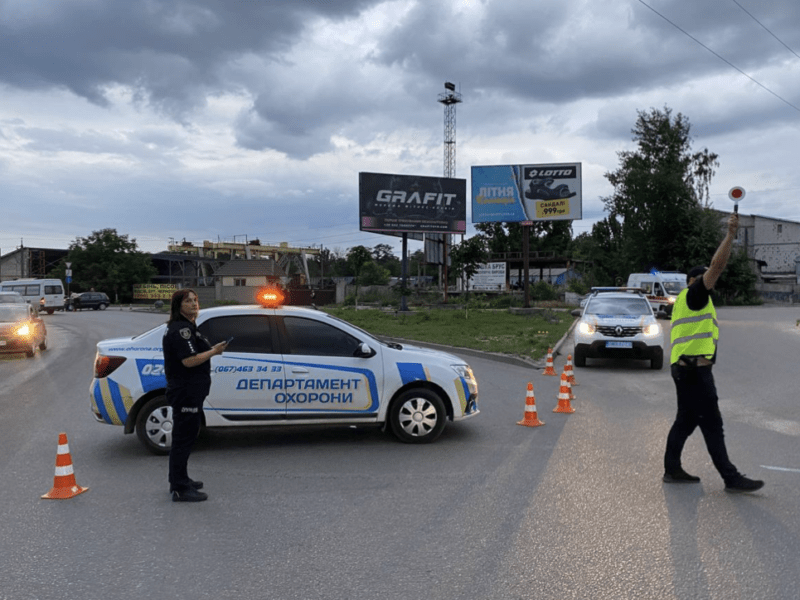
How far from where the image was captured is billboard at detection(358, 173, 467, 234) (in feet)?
119

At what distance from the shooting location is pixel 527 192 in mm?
38156

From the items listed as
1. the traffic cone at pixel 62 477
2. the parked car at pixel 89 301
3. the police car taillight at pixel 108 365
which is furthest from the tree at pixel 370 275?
the traffic cone at pixel 62 477

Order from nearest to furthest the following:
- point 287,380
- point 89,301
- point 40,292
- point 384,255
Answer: point 287,380
point 40,292
point 89,301
point 384,255

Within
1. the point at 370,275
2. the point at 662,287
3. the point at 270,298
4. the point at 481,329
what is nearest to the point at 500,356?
the point at 481,329

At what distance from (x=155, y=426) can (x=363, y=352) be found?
7.38ft

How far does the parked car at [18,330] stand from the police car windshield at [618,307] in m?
13.8

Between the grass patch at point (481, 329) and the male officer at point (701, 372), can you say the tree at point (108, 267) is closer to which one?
the grass patch at point (481, 329)

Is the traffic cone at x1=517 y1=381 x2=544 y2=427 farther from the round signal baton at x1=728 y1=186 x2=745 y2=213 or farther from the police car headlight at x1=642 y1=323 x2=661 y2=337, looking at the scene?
the police car headlight at x1=642 y1=323 x2=661 y2=337

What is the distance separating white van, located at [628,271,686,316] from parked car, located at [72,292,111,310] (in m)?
38.4

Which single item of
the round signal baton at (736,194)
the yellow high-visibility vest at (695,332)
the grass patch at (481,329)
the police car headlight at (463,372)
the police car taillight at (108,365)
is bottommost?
the grass patch at (481,329)

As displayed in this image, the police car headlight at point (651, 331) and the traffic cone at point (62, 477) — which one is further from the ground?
the police car headlight at point (651, 331)

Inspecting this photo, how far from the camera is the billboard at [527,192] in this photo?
1491 inches

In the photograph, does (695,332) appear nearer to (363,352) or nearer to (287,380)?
(363,352)

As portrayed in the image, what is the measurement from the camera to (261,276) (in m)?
72.6
